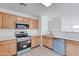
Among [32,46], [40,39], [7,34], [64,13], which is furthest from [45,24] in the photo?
[7,34]

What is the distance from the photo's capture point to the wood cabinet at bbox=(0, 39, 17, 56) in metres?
2.39

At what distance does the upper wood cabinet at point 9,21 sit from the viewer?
8.96ft

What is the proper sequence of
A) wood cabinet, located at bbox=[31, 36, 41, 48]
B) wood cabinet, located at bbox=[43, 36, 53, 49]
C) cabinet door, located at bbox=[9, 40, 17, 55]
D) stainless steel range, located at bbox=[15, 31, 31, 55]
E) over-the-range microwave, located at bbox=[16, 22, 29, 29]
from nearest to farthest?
cabinet door, located at bbox=[9, 40, 17, 55]
stainless steel range, located at bbox=[15, 31, 31, 55]
over-the-range microwave, located at bbox=[16, 22, 29, 29]
wood cabinet, located at bbox=[43, 36, 53, 49]
wood cabinet, located at bbox=[31, 36, 41, 48]

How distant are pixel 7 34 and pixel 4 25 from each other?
0.48 metres

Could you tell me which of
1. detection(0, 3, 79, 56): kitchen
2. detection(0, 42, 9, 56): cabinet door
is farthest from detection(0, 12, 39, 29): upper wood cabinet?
detection(0, 42, 9, 56): cabinet door

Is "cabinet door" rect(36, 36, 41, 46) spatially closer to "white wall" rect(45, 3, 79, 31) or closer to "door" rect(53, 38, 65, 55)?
"door" rect(53, 38, 65, 55)

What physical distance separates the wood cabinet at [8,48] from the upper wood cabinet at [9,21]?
511mm

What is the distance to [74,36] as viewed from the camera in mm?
2609

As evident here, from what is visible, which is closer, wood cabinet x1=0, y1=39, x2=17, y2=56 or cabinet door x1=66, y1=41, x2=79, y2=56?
cabinet door x1=66, y1=41, x2=79, y2=56

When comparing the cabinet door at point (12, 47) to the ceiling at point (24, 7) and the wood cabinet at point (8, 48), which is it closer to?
the wood cabinet at point (8, 48)

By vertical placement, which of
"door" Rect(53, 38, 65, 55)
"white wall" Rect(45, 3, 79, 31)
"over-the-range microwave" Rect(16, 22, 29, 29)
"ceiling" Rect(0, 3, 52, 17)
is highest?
"ceiling" Rect(0, 3, 52, 17)

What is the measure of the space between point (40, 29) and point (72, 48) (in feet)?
7.29

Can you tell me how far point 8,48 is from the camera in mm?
2551

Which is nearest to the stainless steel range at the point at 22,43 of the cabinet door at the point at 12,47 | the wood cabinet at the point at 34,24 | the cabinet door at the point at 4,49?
the cabinet door at the point at 12,47
